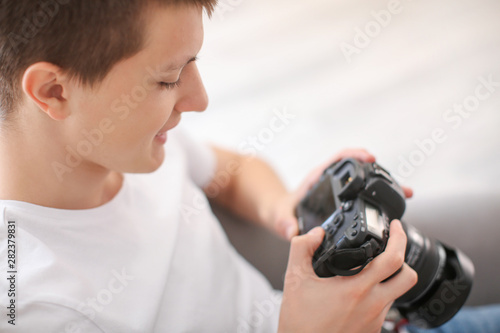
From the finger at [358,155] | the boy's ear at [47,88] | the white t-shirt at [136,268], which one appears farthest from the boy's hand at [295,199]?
the boy's ear at [47,88]

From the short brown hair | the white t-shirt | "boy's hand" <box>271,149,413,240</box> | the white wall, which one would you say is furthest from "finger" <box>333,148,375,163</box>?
the white wall

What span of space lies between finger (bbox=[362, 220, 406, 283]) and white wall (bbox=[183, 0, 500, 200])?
2.32 feet

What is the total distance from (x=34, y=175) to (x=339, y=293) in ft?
1.31

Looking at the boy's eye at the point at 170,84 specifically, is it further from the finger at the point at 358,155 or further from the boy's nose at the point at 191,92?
the finger at the point at 358,155

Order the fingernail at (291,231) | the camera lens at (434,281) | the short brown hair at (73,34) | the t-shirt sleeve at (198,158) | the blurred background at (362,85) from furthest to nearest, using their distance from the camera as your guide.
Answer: the blurred background at (362,85) → the t-shirt sleeve at (198,158) → the fingernail at (291,231) → the camera lens at (434,281) → the short brown hair at (73,34)

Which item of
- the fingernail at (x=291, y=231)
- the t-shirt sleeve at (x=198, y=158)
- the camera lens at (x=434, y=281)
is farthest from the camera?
the t-shirt sleeve at (x=198, y=158)

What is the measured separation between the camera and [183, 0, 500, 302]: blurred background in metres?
1.32

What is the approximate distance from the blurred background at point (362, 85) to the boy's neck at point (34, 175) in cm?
72

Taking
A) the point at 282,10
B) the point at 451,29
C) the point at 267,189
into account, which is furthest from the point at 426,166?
the point at 282,10

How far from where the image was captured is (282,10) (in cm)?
162

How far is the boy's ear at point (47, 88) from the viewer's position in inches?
19.5

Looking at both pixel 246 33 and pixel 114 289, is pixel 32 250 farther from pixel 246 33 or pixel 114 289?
pixel 246 33

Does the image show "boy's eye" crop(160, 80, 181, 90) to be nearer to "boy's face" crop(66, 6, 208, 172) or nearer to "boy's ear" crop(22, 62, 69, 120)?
"boy's face" crop(66, 6, 208, 172)

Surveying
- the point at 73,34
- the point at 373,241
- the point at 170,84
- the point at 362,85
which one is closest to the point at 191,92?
the point at 170,84
